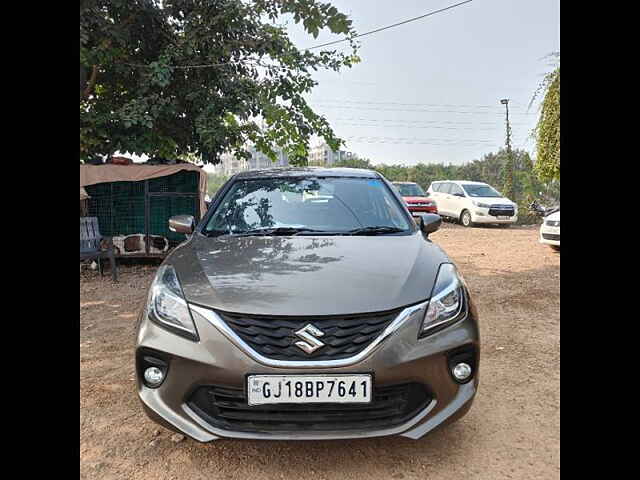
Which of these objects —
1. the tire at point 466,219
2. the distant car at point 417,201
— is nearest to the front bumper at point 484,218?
the tire at point 466,219

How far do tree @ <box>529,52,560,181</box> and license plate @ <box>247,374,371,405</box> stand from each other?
979cm

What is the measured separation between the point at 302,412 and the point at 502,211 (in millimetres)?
14628

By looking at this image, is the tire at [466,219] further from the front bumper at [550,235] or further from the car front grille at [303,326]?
the car front grille at [303,326]

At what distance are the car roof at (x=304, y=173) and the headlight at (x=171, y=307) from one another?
4.58 ft

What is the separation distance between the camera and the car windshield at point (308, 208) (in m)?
2.96

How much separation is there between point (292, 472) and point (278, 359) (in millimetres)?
598

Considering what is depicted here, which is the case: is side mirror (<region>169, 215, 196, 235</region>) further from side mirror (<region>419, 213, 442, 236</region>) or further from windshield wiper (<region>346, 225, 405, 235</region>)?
side mirror (<region>419, 213, 442, 236</region>)

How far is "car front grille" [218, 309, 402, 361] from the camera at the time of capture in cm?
191

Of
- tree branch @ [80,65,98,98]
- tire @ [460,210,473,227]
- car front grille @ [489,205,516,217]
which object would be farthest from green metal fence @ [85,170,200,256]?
car front grille @ [489,205,516,217]

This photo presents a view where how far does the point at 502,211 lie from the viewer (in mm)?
15227

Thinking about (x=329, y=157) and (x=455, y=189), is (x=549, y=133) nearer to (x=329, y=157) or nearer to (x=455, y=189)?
(x=455, y=189)
